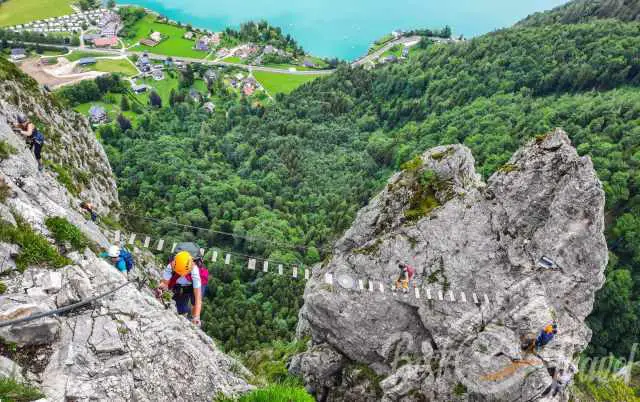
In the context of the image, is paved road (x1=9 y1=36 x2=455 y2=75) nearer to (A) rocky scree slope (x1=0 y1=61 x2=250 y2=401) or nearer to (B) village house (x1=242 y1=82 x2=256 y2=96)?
(B) village house (x1=242 y1=82 x2=256 y2=96)

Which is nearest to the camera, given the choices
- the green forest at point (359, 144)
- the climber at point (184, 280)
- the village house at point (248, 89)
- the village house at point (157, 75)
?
the climber at point (184, 280)

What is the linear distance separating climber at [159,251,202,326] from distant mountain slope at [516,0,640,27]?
131 metres

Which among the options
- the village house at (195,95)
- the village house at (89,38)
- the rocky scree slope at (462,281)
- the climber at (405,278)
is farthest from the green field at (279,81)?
the climber at (405,278)

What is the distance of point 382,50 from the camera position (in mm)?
147500

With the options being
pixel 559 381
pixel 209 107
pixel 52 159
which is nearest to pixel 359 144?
pixel 209 107

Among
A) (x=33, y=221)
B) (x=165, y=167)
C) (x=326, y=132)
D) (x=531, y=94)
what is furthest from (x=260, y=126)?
(x=33, y=221)

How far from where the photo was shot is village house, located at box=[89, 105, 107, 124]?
89312 mm

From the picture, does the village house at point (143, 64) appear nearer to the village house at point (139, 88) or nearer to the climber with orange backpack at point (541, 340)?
the village house at point (139, 88)

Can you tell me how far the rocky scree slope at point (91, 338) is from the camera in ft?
24.6

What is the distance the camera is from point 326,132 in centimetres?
10056

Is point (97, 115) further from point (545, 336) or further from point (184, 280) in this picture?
point (545, 336)

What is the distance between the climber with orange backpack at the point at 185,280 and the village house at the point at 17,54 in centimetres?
12441

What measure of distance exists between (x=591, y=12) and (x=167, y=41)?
424ft

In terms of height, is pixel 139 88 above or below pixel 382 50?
below
